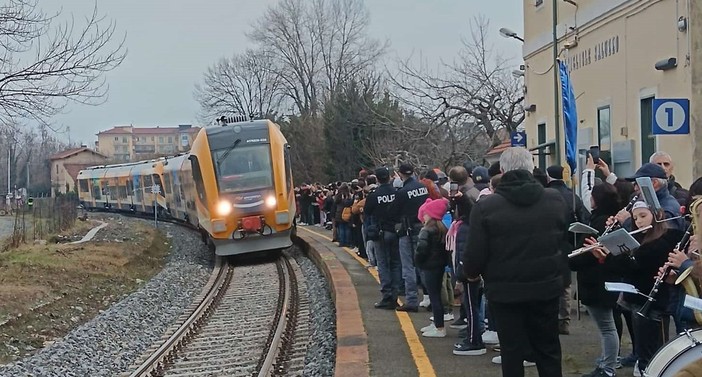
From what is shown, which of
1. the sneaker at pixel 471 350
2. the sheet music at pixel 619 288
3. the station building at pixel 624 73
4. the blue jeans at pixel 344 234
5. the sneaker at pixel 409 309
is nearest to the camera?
the sheet music at pixel 619 288

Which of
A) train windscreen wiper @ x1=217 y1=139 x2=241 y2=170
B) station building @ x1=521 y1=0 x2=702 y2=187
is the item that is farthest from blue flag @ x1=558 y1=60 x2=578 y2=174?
train windscreen wiper @ x1=217 y1=139 x2=241 y2=170

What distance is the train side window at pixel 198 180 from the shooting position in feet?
67.3

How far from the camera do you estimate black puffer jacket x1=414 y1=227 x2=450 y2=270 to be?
28.9 ft

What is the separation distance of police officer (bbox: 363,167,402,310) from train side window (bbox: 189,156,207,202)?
9.65m

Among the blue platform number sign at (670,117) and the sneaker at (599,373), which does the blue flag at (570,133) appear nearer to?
the blue platform number sign at (670,117)

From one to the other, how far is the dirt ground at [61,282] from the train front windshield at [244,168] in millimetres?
2821

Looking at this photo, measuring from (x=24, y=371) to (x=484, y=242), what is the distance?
673 centimetres

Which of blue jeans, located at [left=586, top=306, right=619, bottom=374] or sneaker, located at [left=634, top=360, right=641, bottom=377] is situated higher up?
blue jeans, located at [left=586, top=306, right=619, bottom=374]

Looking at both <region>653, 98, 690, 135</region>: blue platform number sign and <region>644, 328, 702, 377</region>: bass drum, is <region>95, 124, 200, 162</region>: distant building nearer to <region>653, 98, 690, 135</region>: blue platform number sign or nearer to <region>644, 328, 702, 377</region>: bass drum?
<region>653, 98, 690, 135</region>: blue platform number sign

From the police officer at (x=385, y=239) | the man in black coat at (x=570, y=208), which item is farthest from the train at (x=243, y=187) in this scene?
the man in black coat at (x=570, y=208)

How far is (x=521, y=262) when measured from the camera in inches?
218

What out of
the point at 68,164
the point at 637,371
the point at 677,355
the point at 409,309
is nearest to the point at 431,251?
the point at 409,309

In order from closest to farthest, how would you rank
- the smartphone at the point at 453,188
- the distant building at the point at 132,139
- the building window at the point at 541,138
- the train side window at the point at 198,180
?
the smartphone at the point at 453,188, the train side window at the point at 198,180, the building window at the point at 541,138, the distant building at the point at 132,139

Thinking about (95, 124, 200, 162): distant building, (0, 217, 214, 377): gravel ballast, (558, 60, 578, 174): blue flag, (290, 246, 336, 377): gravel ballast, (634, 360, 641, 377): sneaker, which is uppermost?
(95, 124, 200, 162): distant building
